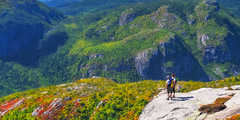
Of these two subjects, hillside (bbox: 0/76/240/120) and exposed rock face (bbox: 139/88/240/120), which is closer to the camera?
exposed rock face (bbox: 139/88/240/120)

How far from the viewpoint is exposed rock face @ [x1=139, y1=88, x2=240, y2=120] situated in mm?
38116

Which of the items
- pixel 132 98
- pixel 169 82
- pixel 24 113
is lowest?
pixel 24 113

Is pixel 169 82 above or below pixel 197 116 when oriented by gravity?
above

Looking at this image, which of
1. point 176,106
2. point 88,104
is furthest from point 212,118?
point 88,104

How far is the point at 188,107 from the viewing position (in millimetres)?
43594

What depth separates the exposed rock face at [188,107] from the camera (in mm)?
38116

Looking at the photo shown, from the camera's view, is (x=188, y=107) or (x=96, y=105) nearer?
(x=188, y=107)

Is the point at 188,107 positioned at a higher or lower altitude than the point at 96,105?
higher

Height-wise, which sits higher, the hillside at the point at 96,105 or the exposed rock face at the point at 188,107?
the exposed rock face at the point at 188,107

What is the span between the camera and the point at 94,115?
71312 millimetres

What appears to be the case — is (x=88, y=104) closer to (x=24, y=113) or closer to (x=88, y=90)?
(x=88, y=90)

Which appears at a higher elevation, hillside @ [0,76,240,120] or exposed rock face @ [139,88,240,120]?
exposed rock face @ [139,88,240,120]

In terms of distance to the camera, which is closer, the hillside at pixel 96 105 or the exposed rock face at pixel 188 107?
the exposed rock face at pixel 188 107

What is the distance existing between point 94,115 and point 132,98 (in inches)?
463
